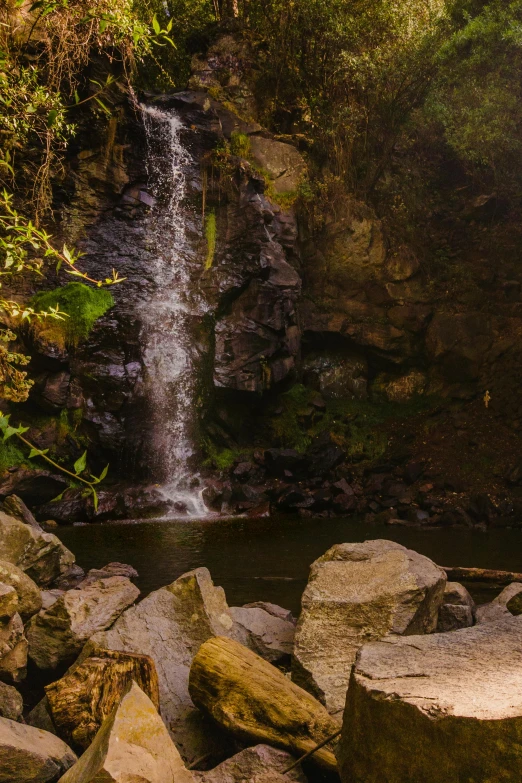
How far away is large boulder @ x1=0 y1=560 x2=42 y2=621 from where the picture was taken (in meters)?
3.91

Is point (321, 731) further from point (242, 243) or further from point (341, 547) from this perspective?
point (242, 243)

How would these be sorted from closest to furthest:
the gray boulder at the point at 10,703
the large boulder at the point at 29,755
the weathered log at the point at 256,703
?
the large boulder at the point at 29,755 → the weathered log at the point at 256,703 → the gray boulder at the point at 10,703

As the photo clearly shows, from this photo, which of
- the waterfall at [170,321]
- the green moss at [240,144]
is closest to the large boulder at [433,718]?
the waterfall at [170,321]

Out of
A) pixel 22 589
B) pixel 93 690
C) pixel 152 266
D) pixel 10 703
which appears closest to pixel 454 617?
pixel 93 690

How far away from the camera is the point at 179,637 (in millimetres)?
3910

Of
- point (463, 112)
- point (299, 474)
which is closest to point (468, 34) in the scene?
point (463, 112)

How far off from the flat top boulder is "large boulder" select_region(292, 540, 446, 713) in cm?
61

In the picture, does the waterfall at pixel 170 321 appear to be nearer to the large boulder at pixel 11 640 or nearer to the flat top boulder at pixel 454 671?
the large boulder at pixel 11 640

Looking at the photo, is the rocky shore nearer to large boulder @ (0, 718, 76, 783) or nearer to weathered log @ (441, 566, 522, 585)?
large boulder @ (0, 718, 76, 783)

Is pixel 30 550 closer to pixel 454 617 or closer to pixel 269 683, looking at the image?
pixel 269 683

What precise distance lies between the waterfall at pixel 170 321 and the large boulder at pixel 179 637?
767 centimetres

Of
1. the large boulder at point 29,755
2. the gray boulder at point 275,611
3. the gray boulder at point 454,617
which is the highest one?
the large boulder at point 29,755

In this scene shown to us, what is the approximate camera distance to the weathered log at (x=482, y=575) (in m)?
6.18

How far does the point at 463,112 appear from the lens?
48.6ft
